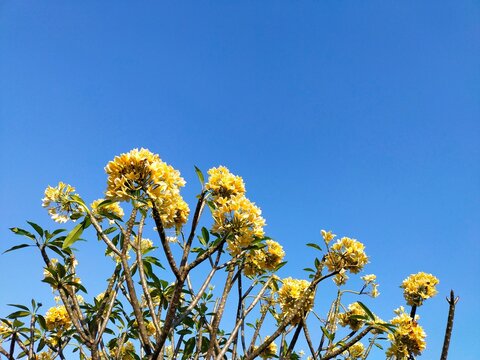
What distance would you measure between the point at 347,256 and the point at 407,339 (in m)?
0.96

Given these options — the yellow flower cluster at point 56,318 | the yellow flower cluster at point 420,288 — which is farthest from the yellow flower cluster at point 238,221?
the yellow flower cluster at point 56,318

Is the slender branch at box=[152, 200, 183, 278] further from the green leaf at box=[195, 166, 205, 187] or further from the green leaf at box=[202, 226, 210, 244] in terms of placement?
the green leaf at box=[202, 226, 210, 244]

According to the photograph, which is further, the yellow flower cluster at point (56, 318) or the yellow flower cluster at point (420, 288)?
the yellow flower cluster at point (56, 318)

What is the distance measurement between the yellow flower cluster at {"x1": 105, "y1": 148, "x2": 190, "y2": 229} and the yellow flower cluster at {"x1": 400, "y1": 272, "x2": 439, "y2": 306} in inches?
130

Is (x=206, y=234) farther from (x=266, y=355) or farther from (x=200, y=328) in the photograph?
(x=266, y=355)

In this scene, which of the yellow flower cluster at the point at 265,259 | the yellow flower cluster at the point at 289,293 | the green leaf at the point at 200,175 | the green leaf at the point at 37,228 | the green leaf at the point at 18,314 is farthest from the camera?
the yellow flower cluster at the point at 289,293

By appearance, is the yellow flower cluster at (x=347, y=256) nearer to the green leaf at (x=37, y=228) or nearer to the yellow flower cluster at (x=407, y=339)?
the yellow flower cluster at (x=407, y=339)

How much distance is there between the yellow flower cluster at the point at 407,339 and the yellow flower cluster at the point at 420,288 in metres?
0.77

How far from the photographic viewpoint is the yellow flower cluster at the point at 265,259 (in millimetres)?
3271

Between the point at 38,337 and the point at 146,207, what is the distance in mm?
2807

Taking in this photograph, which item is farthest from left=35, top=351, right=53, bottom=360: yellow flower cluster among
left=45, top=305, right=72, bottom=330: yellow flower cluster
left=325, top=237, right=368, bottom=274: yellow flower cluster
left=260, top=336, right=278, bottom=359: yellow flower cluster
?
left=325, top=237, right=368, bottom=274: yellow flower cluster

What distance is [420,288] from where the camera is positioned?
13.7 feet

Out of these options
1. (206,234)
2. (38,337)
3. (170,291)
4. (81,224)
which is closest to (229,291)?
(206,234)

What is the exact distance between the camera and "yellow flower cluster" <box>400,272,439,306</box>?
4144 mm
